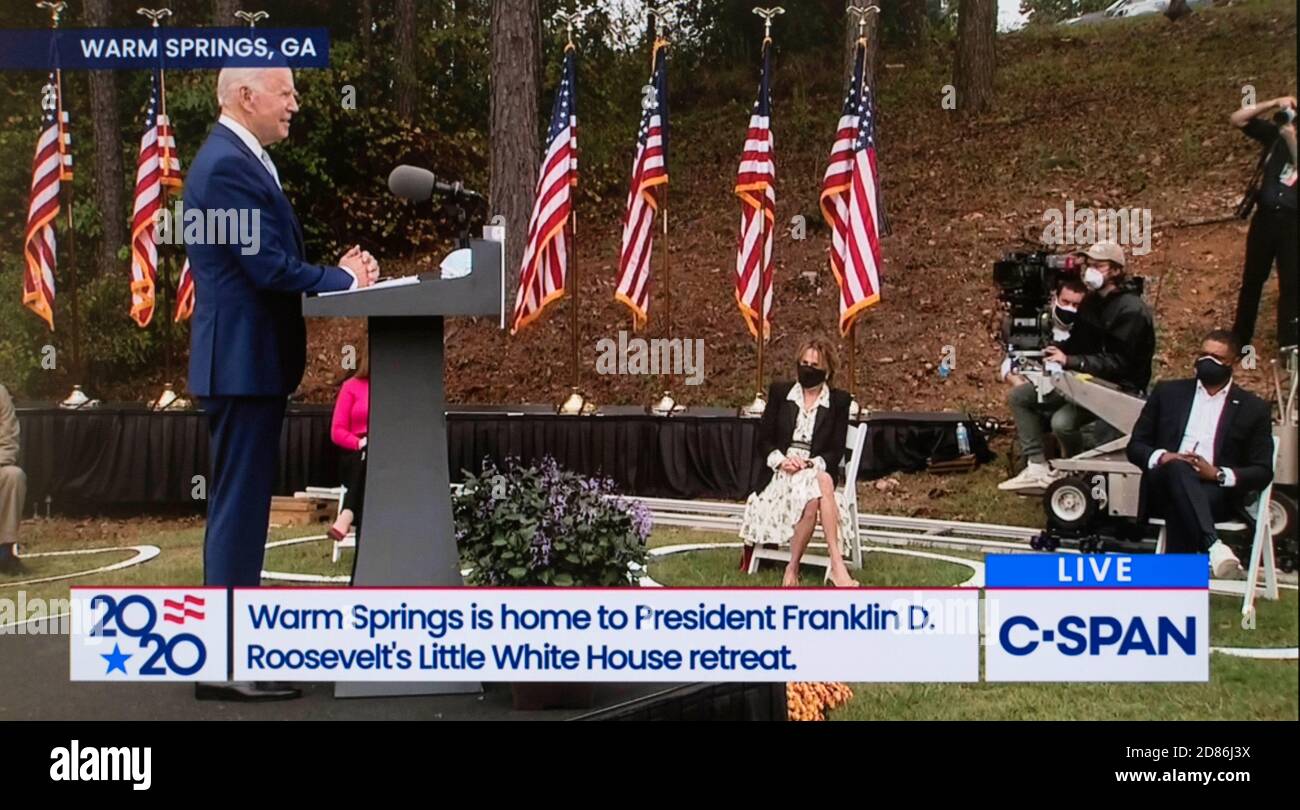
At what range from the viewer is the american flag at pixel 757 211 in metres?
5.38

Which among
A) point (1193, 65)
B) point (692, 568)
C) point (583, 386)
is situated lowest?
point (692, 568)

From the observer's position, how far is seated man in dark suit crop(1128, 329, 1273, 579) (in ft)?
15.4

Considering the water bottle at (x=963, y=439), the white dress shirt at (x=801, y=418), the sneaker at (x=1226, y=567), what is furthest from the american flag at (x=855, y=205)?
the sneaker at (x=1226, y=567)

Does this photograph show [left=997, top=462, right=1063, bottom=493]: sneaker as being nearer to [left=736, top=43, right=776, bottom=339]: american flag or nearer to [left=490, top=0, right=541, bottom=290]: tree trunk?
[left=736, top=43, right=776, bottom=339]: american flag

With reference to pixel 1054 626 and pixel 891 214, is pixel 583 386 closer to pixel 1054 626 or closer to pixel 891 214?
pixel 891 214

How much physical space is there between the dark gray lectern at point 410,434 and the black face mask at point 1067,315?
1870mm

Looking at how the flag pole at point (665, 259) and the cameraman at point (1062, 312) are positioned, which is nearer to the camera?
the cameraman at point (1062, 312)

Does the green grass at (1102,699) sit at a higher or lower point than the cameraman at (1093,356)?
lower

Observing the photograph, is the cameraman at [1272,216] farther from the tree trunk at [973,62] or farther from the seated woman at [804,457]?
the seated woman at [804,457]

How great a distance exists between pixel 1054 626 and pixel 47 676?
10.5 feet

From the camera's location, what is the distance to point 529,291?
5348 millimetres

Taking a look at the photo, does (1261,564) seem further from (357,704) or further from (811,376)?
(357,704)

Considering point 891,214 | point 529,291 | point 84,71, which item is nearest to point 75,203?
point 84,71

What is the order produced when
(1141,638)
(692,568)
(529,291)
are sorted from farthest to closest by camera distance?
(529,291)
(692,568)
(1141,638)
